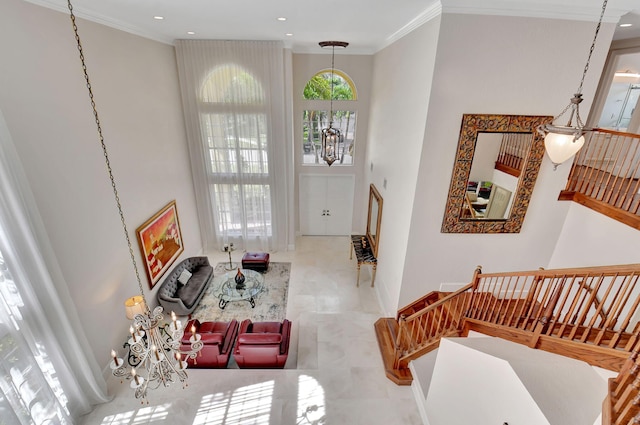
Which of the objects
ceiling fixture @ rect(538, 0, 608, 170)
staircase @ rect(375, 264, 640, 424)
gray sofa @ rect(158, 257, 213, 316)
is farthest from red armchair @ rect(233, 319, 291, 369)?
ceiling fixture @ rect(538, 0, 608, 170)

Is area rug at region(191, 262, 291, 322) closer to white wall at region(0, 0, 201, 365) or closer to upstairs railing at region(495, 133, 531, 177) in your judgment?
white wall at region(0, 0, 201, 365)

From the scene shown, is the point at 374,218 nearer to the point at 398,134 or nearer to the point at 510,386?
the point at 398,134

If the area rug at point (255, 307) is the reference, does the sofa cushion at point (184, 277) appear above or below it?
above

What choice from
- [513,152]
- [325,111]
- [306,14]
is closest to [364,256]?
[513,152]

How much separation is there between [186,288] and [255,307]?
1.45 meters

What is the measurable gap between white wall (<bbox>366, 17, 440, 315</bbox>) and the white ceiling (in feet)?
1.20

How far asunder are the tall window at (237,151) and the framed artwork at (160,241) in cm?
144

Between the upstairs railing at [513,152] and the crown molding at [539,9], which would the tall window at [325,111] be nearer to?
the upstairs railing at [513,152]

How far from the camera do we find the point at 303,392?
440 centimetres

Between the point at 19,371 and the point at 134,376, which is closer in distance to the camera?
the point at 134,376

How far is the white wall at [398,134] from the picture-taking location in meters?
4.11

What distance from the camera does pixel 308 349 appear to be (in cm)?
514

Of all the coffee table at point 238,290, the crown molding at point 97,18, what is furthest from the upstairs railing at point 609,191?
the crown molding at point 97,18

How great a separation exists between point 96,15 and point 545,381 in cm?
666
